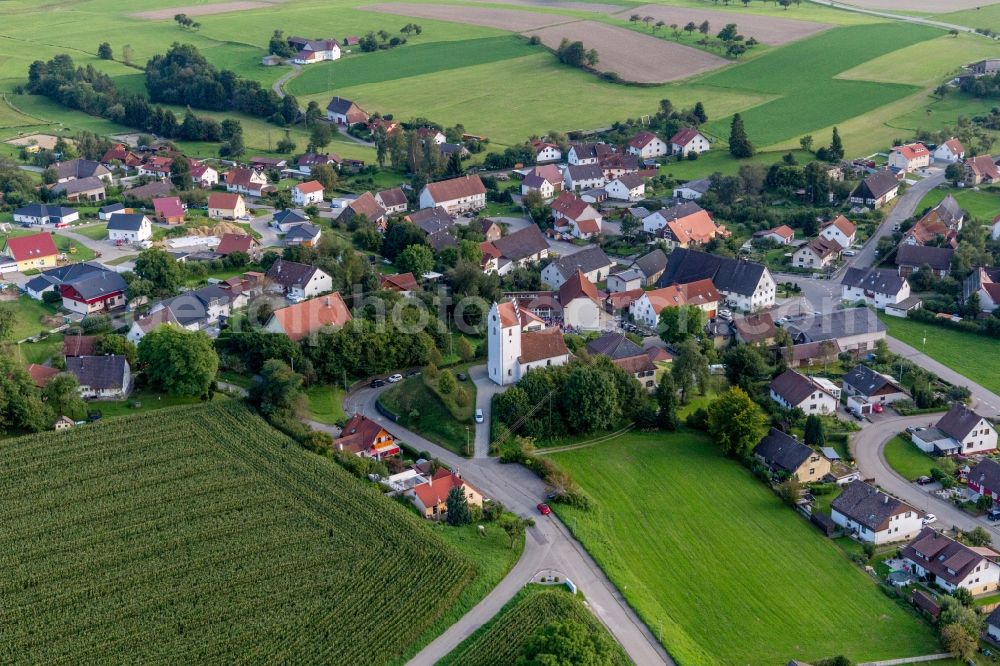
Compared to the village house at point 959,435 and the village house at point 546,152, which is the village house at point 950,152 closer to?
the village house at point 546,152

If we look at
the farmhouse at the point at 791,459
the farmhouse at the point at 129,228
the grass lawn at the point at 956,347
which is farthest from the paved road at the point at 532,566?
the farmhouse at the point at 129,228

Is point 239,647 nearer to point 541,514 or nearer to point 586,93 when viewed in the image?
point 541,514

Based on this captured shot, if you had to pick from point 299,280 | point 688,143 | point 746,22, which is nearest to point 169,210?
point 299,280

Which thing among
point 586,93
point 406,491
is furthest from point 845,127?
point 406,491

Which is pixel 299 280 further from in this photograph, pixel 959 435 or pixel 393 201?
pixel 959 435

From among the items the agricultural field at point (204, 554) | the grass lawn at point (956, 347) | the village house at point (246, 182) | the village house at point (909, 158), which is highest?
the village house at point (909, 158)

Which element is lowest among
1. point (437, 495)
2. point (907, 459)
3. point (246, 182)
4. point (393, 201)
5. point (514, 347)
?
point (246, 182)
